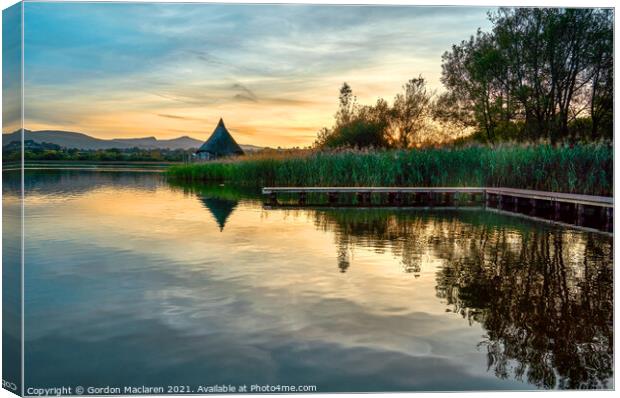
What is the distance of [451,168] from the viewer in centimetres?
1449

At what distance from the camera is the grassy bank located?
11.0 metres

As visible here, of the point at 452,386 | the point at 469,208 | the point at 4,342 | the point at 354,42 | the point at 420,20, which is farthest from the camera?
the point at 469,208

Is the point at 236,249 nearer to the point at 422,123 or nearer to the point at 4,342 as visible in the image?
the point at 4,342

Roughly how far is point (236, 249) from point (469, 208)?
6.64 meters

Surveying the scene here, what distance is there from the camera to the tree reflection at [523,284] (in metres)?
3.39

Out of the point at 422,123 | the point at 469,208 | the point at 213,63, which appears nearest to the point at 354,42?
the point at 213,63

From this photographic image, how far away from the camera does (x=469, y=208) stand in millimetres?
12141

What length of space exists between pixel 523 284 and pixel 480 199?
31.5 feet

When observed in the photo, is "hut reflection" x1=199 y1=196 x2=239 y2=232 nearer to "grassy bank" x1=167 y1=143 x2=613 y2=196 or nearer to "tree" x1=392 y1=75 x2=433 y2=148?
"grassy bank" x1=167 y1=143 x2=613 y2=196

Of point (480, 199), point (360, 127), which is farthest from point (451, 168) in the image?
point (360, 127)

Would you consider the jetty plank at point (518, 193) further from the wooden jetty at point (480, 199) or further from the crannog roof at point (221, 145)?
the crannog roof at point (221, 145)

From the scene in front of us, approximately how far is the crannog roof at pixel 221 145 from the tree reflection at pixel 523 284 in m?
21.7

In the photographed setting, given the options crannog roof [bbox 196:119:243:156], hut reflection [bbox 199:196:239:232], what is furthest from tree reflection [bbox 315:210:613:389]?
crannog roof [bbox 196:119:243:156]

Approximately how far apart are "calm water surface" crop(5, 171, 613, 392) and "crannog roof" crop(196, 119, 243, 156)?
22.3 m
